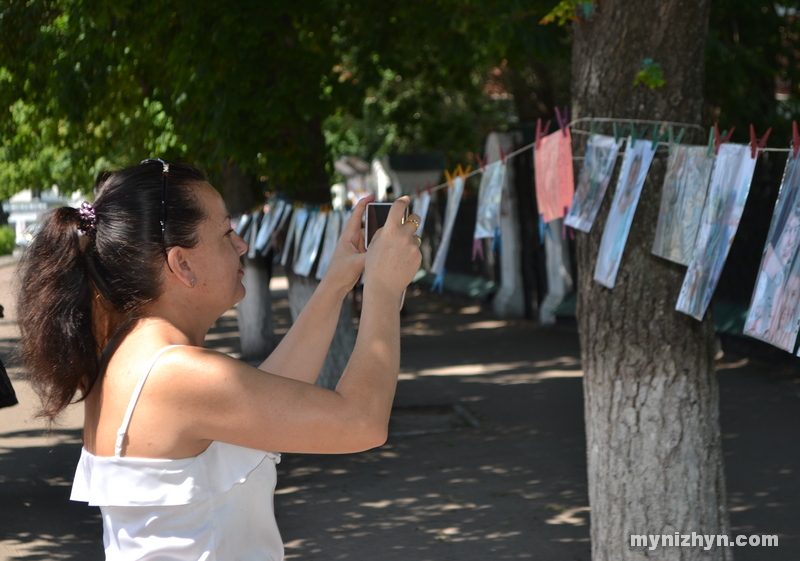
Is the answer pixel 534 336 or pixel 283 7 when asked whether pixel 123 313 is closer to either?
pixel 283 7

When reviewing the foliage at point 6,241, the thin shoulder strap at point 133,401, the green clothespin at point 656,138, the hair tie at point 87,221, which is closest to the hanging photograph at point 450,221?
the green clothespin at point 656,138

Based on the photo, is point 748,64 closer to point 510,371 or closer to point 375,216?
point 510,371

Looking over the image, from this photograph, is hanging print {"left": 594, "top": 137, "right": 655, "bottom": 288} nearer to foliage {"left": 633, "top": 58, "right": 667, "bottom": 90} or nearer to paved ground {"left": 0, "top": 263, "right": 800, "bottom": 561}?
foliage {"left": 633, "top": 58, "right": 667, "bottom": 90}

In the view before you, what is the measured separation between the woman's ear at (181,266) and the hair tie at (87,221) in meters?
0.18

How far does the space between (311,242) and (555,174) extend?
4185mm

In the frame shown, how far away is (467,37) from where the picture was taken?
984 centimetres

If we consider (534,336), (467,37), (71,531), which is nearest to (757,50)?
(467,37)

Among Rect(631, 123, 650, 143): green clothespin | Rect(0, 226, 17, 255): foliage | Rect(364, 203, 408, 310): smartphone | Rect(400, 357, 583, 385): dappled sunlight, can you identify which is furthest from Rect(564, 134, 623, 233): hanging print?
Rect(0, 226, 17, 255): foliage

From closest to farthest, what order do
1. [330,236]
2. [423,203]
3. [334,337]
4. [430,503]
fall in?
[423,203] → [430,503] → [330,236] → [334,337]

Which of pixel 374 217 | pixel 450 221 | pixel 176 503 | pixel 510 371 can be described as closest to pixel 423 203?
pixel 450 221

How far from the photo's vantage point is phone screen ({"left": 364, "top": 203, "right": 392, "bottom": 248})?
2.18 meters

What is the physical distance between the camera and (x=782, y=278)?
3.14m

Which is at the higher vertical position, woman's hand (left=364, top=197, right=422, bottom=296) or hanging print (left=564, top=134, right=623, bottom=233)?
hanging print (left=564, top=134, right=623, bottom=233)

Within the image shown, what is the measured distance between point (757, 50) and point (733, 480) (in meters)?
6.86
